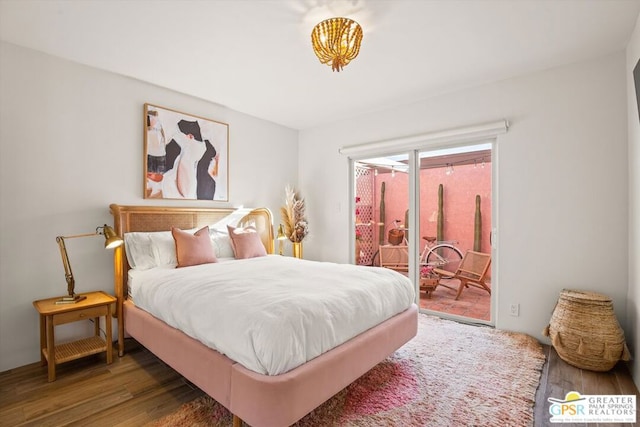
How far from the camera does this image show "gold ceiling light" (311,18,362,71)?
2.00 meters

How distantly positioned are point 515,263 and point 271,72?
2.96 meters

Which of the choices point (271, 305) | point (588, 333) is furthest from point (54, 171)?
point (588, 333)

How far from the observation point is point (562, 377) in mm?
2197

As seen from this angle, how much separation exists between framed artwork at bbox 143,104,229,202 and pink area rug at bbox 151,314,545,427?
2.18m

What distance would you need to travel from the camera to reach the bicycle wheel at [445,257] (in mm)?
3588

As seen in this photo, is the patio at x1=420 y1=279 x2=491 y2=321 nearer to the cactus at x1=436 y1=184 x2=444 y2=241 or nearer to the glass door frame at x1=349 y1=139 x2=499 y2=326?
the glass door frame at x1=349 y1=139 x2=499 y2=326

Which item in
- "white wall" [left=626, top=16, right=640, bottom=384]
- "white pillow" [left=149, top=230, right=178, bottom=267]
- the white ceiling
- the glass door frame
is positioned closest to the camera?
the white ceiling

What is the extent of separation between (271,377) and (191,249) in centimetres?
173

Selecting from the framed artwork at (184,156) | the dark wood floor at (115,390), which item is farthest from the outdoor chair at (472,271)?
the framed artwork at (184,156)

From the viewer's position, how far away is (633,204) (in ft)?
7.57

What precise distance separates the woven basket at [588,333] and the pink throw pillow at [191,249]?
3.02 m

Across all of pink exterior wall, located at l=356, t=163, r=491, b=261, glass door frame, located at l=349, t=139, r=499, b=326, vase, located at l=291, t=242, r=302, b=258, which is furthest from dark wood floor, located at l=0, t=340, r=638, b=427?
vase, located at l=291, t=242, r=302, b=258

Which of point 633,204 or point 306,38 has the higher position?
point 306,38

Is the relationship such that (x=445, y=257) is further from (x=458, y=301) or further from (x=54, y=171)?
(x=54, y=171)
